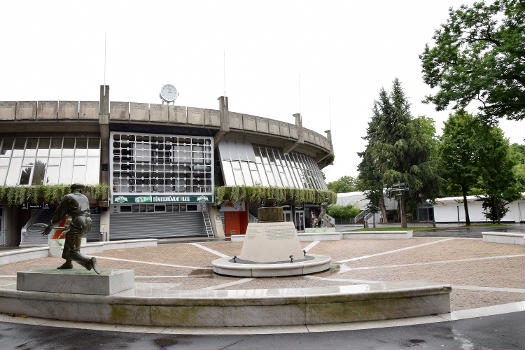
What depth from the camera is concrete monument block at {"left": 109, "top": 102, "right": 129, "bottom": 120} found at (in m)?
29.4

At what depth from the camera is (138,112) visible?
98.2 feet

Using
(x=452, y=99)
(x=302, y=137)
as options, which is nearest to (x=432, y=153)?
(x=302, y=137)

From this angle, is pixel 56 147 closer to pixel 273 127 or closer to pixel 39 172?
pixel 39 172

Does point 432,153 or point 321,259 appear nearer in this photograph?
point 321,259

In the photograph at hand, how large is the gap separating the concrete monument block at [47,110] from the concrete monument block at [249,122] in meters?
15.8

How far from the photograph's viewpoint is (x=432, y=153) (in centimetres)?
3822

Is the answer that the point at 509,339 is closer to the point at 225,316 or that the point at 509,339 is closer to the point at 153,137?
the point at 225,316

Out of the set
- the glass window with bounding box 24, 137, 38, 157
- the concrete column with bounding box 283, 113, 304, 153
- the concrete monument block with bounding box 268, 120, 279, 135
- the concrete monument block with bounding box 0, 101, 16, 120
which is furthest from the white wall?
the concrete monument block with bounding box 0, 101, 16, 120

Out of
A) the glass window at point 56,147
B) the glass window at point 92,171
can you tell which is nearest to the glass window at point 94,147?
the glass window at point 92,171

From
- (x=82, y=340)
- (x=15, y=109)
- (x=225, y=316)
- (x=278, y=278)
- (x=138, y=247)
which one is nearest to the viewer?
(x=82, y=340)

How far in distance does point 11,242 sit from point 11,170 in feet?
20.2

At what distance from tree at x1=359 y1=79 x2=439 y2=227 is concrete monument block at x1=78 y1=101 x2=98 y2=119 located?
27768 mm

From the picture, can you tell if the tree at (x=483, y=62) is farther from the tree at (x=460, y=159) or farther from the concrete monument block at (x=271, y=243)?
the tree at (x=460, y=159)

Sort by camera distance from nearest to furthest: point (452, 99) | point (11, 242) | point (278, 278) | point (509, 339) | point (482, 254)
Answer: point (509, 339) → point (278, 278) → point (482, 254) → point (452, 99) → point (11, 242)
